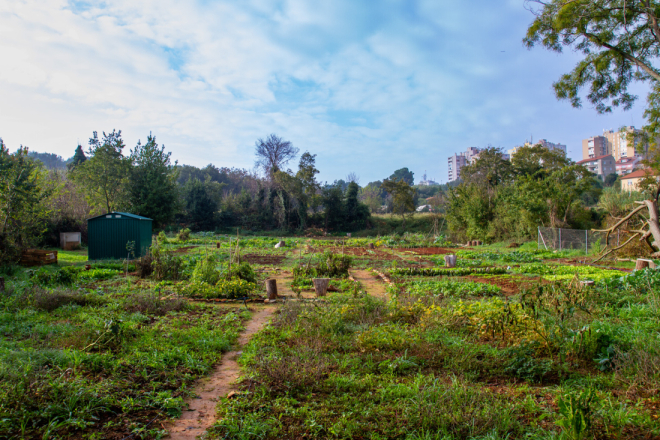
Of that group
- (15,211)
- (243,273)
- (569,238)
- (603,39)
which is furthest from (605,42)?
(15,211)

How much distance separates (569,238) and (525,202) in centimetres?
306

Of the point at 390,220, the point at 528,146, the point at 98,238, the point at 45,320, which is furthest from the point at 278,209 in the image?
the point at 45,320

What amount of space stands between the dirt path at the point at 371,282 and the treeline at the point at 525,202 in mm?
13194

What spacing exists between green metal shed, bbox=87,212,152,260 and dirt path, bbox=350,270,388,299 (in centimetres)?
858

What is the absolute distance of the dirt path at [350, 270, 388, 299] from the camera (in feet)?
28.1

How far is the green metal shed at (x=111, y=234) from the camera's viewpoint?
549 inches

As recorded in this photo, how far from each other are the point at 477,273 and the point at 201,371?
950cm

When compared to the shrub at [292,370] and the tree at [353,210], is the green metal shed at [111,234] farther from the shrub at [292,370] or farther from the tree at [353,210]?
the tree at [353,210]

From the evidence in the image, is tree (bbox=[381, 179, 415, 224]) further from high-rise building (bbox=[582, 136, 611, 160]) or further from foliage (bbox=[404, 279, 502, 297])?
high-rise building (bbox=[582, 136, 611, 160])

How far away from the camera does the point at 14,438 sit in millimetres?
2521

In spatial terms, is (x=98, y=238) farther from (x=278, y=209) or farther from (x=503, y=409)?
(x=278, y=209)

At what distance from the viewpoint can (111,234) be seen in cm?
1406

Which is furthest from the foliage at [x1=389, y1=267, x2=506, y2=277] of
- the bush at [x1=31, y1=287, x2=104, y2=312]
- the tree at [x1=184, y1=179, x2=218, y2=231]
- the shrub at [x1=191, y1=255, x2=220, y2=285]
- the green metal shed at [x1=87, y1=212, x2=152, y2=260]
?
the tree at [x1=184, y1=179, x2=218, y2=231]

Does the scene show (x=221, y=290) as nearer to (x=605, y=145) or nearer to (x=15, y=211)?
(x=15, y=211)
